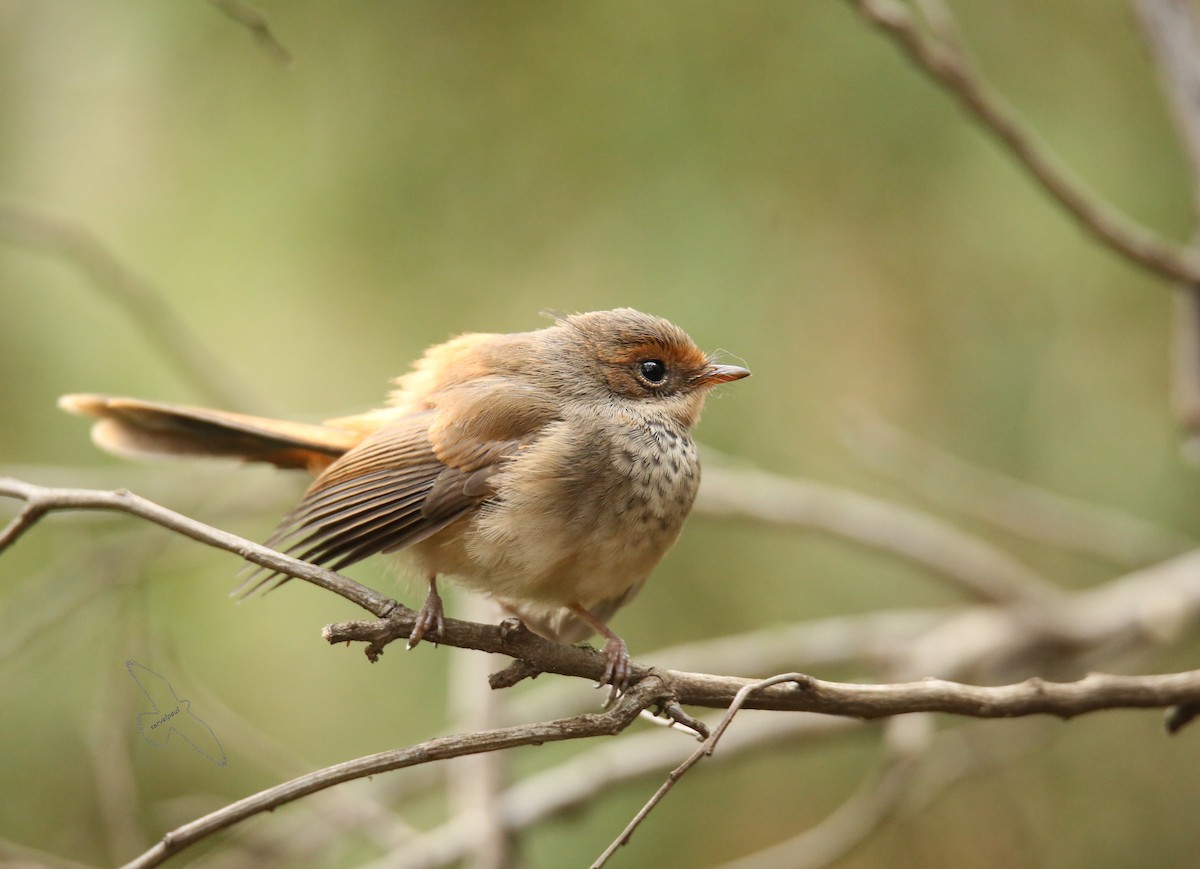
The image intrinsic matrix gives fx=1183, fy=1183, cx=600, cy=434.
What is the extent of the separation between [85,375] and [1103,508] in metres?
4.34

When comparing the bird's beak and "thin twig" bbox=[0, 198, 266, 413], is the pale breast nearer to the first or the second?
the bird's beak

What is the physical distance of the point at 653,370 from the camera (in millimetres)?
3252

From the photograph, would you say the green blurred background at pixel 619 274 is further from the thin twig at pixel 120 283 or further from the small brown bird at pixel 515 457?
the small brown bird at pixel 515 457

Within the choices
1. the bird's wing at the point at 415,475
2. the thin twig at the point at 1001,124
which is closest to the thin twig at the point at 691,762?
the bird's wing at the point at 415,475

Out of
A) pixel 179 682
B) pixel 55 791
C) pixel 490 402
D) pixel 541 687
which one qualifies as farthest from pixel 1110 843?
pixel 55 791

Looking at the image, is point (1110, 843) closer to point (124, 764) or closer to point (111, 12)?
point (124, 764)

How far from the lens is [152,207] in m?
5.14

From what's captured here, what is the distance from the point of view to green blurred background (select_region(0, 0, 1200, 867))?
15.5 feet

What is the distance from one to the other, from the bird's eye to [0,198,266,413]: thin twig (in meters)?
1.58

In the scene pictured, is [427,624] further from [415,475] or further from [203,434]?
[203,434]

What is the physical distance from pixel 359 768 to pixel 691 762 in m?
0.53

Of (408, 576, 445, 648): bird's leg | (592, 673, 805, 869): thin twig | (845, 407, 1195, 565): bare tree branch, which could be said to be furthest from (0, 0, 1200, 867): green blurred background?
(592, 673, 805, 869): thin twig

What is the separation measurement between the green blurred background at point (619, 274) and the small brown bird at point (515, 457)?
141cm

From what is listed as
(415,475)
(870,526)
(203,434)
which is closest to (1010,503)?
(870,526)
